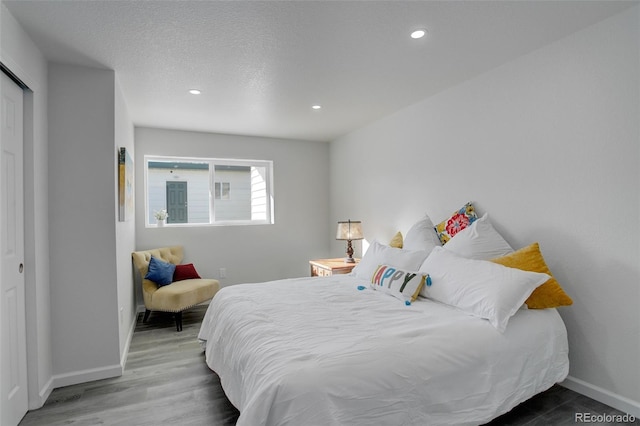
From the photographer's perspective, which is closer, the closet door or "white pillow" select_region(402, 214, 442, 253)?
the closet door

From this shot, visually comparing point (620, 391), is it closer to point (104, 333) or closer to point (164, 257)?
point (104, 333)

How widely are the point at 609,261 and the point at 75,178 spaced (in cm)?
369

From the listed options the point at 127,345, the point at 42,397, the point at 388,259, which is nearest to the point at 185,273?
the point at 127,345

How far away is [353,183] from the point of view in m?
4.74

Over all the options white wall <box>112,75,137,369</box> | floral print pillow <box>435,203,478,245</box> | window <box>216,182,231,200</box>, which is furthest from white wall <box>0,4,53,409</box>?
floral print pillow <box>435,203,478,245</box>

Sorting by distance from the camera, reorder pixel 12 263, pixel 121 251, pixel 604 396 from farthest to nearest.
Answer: pixel 121 251
pixel 604 396
pixel 12 263

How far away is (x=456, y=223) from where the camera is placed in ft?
9.77

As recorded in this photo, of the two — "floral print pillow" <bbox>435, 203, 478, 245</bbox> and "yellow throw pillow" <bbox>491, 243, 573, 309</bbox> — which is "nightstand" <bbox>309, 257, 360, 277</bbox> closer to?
"floral print pillow" <bbox>435, 203, 478, 245</bbox>

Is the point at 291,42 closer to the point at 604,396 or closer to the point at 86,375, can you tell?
the point at 86,375

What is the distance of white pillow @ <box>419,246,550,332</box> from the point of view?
1958 mm

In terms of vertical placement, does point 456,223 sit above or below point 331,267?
above

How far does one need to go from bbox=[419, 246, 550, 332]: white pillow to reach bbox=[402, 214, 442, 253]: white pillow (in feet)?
1.89

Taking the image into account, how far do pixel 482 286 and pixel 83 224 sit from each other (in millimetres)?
2848

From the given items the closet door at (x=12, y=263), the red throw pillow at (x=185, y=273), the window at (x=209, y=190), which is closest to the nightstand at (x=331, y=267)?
the window at (x=209, y=190)
